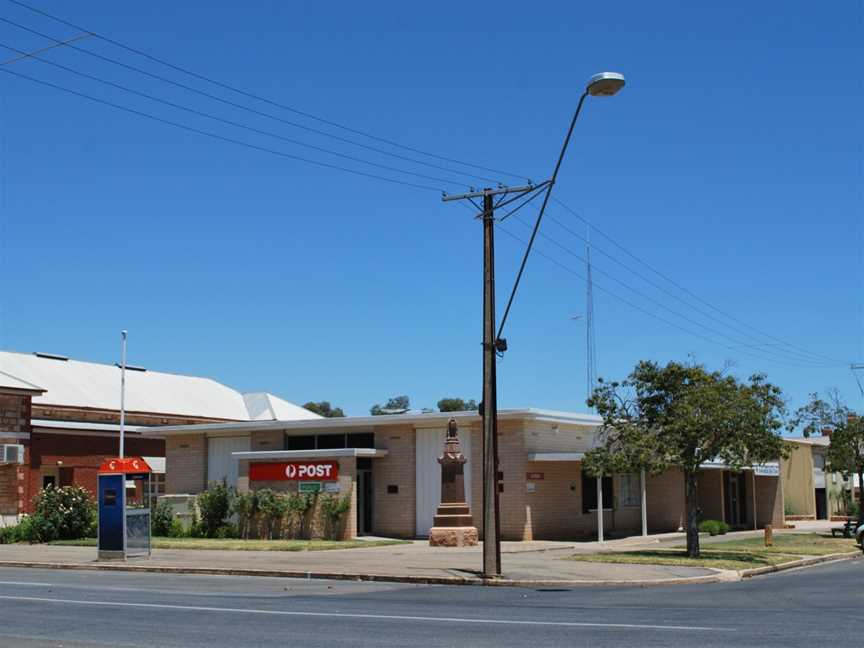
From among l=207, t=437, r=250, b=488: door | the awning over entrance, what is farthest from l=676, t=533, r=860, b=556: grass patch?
l=207, t=437, r=250, b=488: door

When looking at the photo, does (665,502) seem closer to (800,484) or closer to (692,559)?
(692,559)

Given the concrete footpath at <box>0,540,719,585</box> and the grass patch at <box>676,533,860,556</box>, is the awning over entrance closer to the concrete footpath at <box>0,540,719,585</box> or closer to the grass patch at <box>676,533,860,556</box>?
the concrete footpath at <box>0,540,719,585</box>

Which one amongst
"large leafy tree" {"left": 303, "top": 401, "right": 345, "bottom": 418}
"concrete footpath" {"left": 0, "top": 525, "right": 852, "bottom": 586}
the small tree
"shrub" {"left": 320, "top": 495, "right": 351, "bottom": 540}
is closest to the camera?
"concrete footpath" {"left": 0, "top": 525, "right": 852, "bottom": 586}

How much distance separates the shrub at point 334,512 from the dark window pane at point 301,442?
4.21 metres

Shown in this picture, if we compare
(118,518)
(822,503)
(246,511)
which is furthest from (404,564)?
(822,503)

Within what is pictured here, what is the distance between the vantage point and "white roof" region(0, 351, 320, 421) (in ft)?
176

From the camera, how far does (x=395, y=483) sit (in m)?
36.2

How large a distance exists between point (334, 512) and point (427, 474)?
11.1 ft

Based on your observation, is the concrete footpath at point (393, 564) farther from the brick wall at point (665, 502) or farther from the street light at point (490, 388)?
the brick wall at point (665, 502)

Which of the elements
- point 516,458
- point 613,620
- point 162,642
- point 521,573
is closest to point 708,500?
point 516,458

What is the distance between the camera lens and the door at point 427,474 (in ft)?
117

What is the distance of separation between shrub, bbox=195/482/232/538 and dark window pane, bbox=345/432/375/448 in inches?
176

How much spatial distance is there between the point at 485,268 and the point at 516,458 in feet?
41.5

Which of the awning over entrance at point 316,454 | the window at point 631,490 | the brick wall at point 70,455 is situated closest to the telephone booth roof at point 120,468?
the awning over entrance at point 316,454
